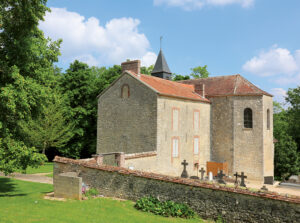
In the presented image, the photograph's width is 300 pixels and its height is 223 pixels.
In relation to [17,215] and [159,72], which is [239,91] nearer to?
[159,72]

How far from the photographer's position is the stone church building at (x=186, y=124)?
854 inches

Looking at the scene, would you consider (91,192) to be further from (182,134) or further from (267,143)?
(267,143)

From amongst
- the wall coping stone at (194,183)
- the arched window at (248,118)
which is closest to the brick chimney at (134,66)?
the wall coping stone at (194,183)

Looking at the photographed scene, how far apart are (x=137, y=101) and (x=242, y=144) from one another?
39.5 ft

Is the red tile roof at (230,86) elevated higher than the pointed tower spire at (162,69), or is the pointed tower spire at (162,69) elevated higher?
the pointed tower spire at (162,69)

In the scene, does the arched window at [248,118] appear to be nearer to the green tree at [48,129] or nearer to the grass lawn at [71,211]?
the grass lawn at [71,211]

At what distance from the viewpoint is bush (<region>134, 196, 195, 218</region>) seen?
11.0 metres

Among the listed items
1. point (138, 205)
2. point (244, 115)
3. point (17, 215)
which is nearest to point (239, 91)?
point (244, 115)

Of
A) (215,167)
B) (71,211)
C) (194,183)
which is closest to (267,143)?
(215,167)

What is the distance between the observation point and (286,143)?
111ft

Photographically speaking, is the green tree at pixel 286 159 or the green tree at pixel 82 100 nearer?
the green tree at pixel 286 159

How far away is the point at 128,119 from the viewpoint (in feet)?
76.8

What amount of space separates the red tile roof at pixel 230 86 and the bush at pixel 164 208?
18453 millimetres

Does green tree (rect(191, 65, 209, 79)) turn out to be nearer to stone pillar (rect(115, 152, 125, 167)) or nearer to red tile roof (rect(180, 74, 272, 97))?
red tile roof (rect(180, 74, 272, 97))
